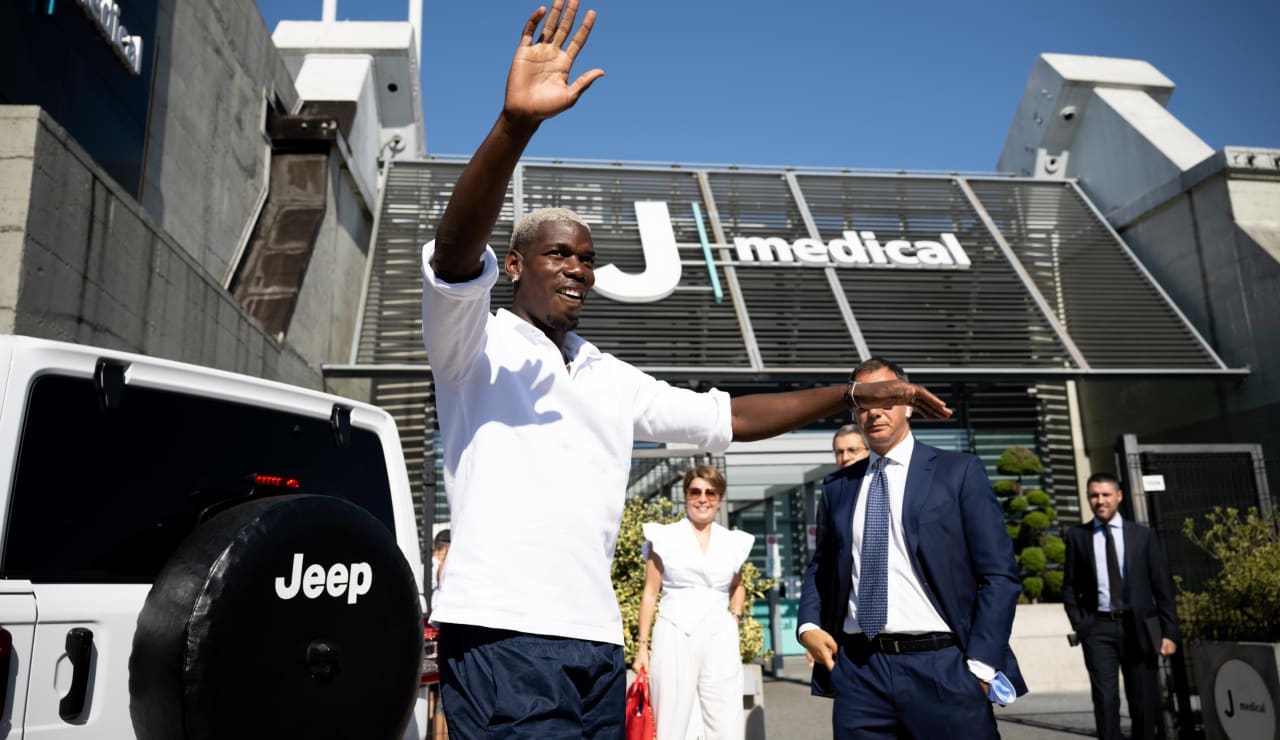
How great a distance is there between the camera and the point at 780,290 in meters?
14.0

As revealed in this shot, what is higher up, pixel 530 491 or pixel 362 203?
pixel 362 203

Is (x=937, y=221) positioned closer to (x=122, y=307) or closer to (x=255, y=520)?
(x=122, y=307)

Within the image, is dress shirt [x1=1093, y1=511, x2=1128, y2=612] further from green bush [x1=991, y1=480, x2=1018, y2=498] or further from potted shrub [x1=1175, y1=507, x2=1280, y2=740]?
green bush [x1=991, y1=480, x2=1018, y2=498]

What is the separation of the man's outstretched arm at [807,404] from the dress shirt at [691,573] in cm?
421

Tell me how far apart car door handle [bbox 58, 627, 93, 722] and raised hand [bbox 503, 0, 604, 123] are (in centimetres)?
170

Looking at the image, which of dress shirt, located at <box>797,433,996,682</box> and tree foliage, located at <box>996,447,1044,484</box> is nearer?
dress shirt, located at <box>797,433,996,682</box>

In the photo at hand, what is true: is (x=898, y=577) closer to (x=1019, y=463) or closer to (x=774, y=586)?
(x=1019, y=463)

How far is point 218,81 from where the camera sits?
10625 millimetres

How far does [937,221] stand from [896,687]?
13498 mm

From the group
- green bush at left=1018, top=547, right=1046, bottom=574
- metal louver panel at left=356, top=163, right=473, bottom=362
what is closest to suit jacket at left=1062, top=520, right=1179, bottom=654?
green bush at left=1018, top=547, right=1046, bottom=574

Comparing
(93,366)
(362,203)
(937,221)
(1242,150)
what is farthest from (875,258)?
(93,366)

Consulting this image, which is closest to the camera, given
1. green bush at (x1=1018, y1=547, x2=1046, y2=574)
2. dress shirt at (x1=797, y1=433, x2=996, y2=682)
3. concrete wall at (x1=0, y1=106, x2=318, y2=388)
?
dress shirt at (x1=797, y1=433, x2=996, y2=682)

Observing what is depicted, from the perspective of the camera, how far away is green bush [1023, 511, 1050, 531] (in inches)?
565

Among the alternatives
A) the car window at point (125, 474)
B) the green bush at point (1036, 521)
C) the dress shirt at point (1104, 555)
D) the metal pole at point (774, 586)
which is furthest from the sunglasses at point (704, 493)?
the metal pole at point (774, 586)
